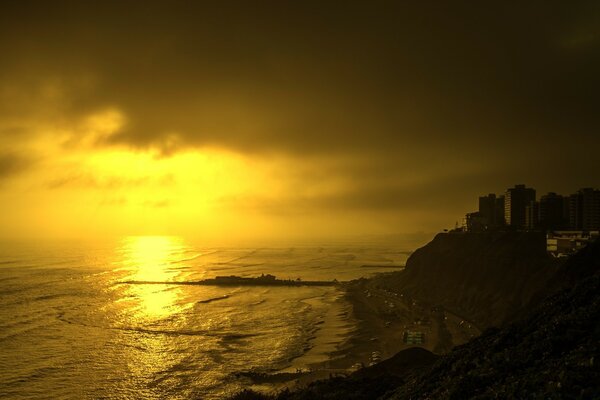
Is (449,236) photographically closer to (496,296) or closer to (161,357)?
(496,296)

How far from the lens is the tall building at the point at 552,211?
147 meters

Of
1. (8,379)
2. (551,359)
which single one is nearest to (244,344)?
(8,379)

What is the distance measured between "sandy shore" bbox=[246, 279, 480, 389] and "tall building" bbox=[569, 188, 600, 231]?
8203 centimetres

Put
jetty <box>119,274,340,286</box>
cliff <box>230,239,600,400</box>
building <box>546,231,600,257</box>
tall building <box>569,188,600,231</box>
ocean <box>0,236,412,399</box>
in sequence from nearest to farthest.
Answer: cliff <box>230,239,600,400</box> < ocean <box>0,236,412,399</box> < building <box>546,231,600,257</box> < jetty <box>119,274,340,286</box> < tall building <box>569,188,600,231</box>

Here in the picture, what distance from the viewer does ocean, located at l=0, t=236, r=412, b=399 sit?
45719 millimetres

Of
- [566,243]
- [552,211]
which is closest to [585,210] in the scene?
[552,211]

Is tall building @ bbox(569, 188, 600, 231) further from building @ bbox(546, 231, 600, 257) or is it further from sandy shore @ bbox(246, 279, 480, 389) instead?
sandy shore @ bbox(246, 279, 480, 389)

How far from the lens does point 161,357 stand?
180ft

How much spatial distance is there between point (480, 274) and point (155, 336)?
6440 cm

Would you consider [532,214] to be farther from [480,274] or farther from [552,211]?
[480,274]

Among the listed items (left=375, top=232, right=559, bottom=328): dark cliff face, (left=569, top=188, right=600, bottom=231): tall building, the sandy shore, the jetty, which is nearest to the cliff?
the sandy shore

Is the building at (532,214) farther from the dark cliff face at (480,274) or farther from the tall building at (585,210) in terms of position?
the dark cliff face at (480,274)

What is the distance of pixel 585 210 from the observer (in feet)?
470

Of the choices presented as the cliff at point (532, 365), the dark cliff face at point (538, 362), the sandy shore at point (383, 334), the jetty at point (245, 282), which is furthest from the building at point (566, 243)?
the dark cliff face at point (538, 362)
